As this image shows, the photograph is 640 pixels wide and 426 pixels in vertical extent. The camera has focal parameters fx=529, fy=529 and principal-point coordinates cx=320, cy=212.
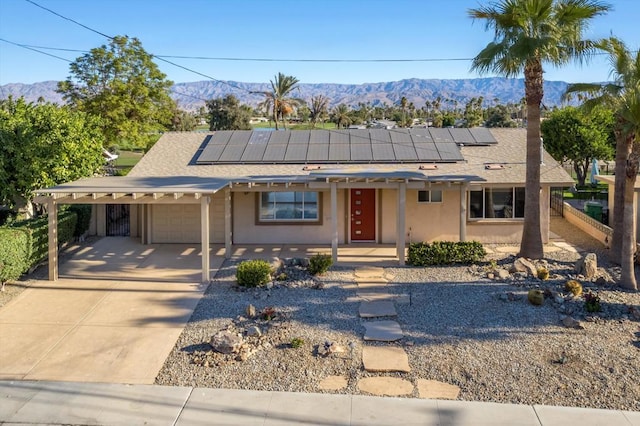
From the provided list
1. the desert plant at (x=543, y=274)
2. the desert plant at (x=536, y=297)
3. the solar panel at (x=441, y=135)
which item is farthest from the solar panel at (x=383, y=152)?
the desert plant at (x=536, y=297)

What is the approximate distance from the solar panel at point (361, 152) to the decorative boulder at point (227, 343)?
448 inches

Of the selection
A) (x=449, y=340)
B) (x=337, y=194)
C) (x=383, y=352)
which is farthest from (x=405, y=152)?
(x=383, y=352)

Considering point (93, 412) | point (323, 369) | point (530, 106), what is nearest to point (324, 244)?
point (530, 106)

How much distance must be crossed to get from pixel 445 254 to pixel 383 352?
258 inches

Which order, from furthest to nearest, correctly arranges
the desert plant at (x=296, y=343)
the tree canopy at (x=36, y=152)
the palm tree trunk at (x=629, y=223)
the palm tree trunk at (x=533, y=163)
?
the tree canopy at (x=36, y=152), the palm tree trunk at (x=533, y=163), the palm tree trunk at (x=629, y=223), the desert plant at (x=296, y=343)

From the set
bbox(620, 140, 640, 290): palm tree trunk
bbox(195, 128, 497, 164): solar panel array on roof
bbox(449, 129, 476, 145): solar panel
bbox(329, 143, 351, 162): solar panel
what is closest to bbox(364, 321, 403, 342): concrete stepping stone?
bbox(620, 140, 640, 290): palm tree trunk

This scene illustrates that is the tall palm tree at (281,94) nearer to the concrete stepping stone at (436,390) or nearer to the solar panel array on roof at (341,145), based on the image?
the solar panel array on roof at (341,145)

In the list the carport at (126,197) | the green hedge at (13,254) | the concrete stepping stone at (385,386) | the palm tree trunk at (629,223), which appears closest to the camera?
the concrete stepping stone at (385,386)

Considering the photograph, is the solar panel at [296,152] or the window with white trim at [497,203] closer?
the window with white trim at [497,203]

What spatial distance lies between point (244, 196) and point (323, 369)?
1071 cm

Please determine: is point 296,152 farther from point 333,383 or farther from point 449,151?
point 333,383

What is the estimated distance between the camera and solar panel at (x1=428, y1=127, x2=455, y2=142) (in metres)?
21.3

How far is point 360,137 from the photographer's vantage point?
2211 cm

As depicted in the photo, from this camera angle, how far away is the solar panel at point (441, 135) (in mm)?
21266
